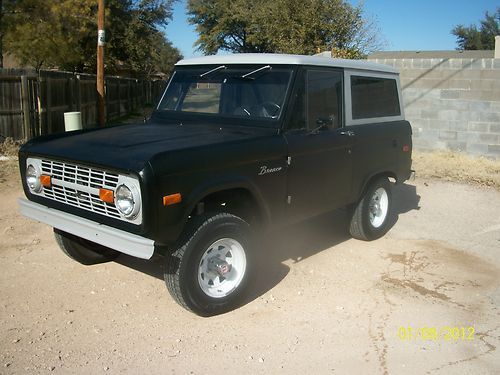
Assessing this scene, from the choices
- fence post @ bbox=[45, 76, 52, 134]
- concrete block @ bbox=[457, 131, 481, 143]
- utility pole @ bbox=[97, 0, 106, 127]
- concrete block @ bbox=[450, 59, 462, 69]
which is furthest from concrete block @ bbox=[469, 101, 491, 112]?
fence post @ bbox=[45, 76, 52, 134]

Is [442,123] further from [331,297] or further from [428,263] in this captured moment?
[331,297]

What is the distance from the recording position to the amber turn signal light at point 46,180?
4117 mm

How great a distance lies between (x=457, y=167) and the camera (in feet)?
33.3

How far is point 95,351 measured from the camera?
3531mm

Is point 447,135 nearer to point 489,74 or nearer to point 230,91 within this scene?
point 489,74

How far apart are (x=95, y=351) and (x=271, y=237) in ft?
9.62

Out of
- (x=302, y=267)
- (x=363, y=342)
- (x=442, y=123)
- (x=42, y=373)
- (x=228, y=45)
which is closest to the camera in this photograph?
(x=42, y=373)

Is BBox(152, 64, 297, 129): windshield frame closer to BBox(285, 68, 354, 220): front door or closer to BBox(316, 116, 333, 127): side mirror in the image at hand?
BBox(285, 68, 354, 220): front door

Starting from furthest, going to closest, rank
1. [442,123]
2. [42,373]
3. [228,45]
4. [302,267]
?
[228,45]
[442,123]
[302,267]
[42,373]

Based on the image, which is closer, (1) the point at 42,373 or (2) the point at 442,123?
(1) the point at 42,373

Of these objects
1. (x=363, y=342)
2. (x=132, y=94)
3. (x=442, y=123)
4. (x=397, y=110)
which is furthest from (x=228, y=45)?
(x=363, y=342)

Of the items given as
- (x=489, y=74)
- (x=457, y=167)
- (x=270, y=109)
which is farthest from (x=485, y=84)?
(x=270, y=109)

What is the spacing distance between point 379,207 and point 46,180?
396 cm

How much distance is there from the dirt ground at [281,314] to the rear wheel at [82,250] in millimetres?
112
